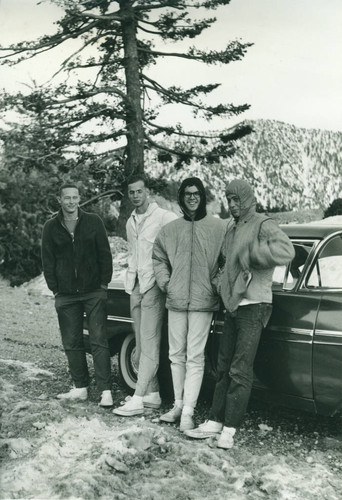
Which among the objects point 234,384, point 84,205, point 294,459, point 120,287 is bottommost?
point 294,459

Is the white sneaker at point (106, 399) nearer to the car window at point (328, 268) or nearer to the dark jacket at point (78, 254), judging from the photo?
the dark jacket at point (78, 254)

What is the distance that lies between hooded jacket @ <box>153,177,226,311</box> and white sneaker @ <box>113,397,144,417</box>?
0.94 meters

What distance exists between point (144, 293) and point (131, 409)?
3.24ft

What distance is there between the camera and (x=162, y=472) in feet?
13.7

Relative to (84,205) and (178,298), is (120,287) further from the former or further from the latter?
(84,205)

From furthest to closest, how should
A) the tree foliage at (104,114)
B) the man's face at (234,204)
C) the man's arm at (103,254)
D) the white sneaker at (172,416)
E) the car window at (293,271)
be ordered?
1. the tree foliage at (104,114)
2. the man's arm at (103,254)
3. the white sneaker at (172,416)
4. the car window at (293,271)
5. the man's face at (234,204)

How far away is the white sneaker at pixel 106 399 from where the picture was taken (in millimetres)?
5762

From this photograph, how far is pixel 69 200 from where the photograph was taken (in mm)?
5734

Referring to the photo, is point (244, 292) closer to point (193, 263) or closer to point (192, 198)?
point (193, 263)

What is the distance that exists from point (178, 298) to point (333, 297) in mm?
1219

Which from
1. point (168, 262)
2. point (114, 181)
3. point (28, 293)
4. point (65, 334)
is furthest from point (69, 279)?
point (114, 181)

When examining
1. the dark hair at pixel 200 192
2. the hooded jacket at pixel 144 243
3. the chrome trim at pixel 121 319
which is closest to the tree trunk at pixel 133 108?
the chrome trim at pixel 121 319

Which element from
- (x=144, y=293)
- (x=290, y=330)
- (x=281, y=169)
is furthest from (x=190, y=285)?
(x=281, y=169)

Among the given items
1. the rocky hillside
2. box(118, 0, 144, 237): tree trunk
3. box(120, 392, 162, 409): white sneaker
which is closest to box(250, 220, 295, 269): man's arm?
box(120, 392, 162, 409): white sneaker
